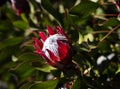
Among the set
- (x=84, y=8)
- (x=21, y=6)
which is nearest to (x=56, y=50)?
(x=84, y=8)

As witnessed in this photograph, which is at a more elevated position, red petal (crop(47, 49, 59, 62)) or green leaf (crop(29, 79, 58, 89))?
red petal (crop(47, 49, 59, 62))

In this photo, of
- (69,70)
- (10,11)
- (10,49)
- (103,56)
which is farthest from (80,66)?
(10,11)

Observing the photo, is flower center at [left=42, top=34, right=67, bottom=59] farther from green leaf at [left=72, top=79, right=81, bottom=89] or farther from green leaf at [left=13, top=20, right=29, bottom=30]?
green leaf at [left=13, top=20, right=29, bottom=30]

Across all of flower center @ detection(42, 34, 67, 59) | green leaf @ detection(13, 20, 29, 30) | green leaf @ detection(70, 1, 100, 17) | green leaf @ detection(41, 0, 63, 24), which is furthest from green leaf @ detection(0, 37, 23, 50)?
flower center @ detection(42, 34, 67, 59)

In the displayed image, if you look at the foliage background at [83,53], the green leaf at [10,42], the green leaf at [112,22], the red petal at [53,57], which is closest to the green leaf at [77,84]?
the foliage background at [83,53]

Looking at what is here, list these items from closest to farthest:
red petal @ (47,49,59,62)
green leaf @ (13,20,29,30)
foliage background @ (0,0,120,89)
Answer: red petal @ (47,49,59,62), foliage background @ (0,0,120,89), green leaf @ (13,20,29,30)

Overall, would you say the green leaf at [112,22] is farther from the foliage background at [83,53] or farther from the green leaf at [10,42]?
the green leaf at [10,42]
